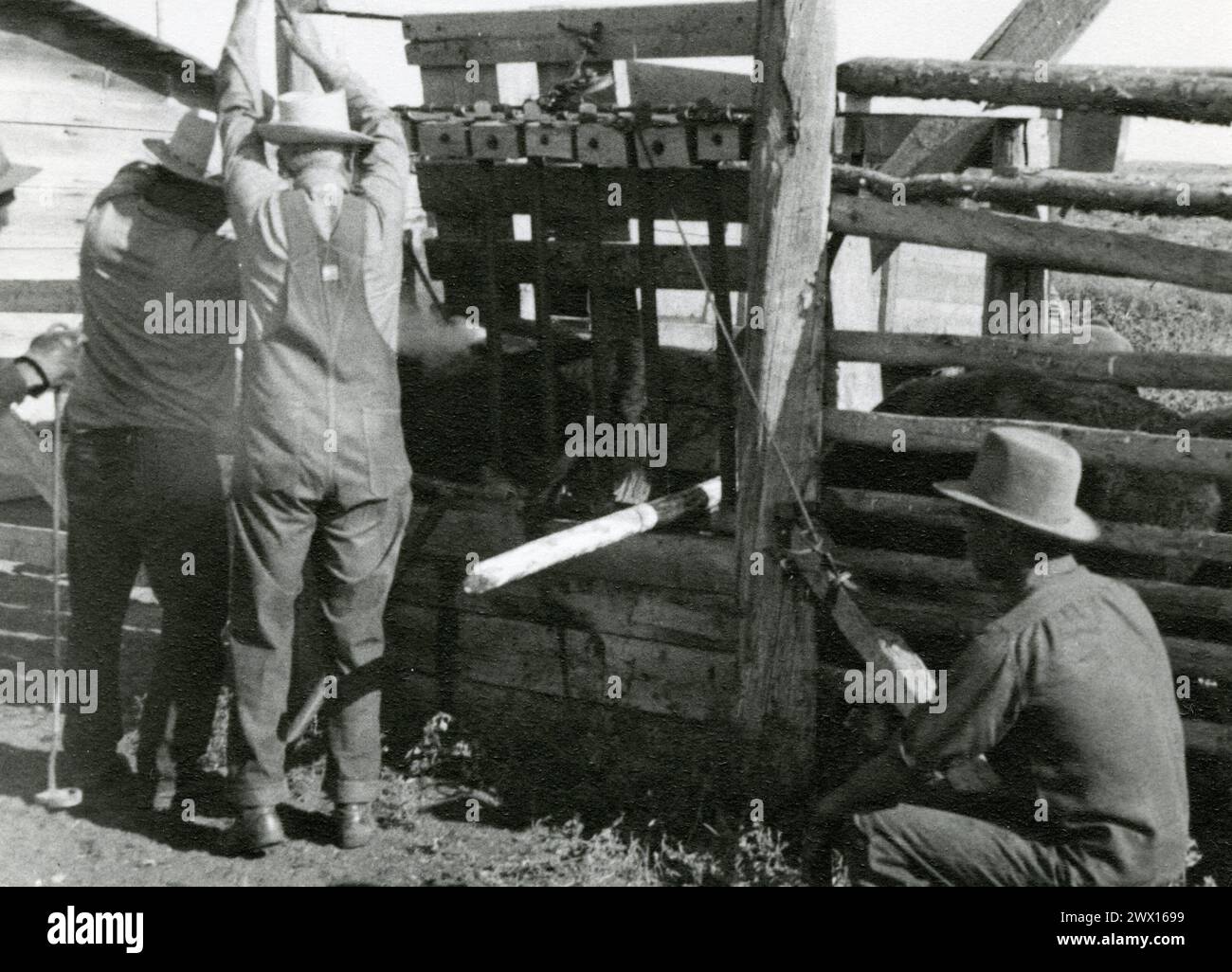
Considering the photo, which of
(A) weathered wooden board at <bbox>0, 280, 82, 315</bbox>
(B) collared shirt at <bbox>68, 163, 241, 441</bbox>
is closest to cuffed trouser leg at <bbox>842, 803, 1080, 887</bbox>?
(B) collared shirt at <bbox>68, 163, 241, 441</bbox>

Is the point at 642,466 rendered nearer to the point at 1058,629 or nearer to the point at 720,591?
the point at 720,591

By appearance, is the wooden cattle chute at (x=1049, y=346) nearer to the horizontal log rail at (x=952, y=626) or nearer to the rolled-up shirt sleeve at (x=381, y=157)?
the horizontal log rail at (x=952, y=626)

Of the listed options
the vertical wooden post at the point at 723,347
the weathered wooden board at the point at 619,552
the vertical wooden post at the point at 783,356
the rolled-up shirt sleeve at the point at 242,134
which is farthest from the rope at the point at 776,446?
the rolled-up shirt sleeve at the point at 242,134

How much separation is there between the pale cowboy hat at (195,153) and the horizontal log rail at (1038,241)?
2510 millimetres

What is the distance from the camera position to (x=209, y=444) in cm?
591

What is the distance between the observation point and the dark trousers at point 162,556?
577cm

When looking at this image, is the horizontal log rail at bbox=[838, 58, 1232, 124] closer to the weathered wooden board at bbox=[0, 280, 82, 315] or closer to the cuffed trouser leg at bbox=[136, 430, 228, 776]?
the cuffed trouser leg at bbox=[136, 430, 228, 776]

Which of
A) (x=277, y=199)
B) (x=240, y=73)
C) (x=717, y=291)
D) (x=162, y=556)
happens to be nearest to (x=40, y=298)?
(x=162, y=556)

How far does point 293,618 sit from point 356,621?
0.81 feet

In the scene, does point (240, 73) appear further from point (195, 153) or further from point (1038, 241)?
point (1038, 241)

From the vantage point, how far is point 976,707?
3.78m

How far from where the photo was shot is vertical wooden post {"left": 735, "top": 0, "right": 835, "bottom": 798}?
495 cm

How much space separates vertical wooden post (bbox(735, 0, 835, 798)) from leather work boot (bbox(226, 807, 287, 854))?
1859 millimetres

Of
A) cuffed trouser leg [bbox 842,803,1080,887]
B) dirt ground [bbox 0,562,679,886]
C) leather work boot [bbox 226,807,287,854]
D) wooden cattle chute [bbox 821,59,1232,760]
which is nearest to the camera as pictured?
cuffed trouser leg [bbox 842,803,1080,887]
